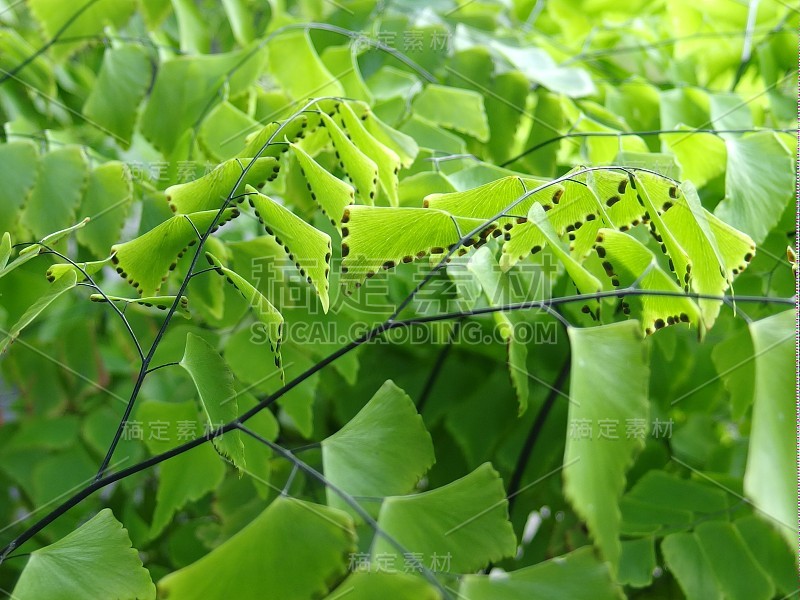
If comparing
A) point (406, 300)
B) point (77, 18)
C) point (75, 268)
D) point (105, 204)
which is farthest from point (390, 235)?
point (77, 18)

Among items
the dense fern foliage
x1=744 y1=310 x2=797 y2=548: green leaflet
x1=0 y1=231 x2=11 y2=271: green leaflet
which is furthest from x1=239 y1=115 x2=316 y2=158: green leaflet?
x1=744 y1=310 x2=797 y2=548: green leaflet

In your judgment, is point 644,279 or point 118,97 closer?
point 644,279

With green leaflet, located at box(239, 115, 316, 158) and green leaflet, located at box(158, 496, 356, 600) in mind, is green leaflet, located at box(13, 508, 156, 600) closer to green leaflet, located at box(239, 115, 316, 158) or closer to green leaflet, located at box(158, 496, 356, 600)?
green leaflet, located at box(158, 496, 356, 600)

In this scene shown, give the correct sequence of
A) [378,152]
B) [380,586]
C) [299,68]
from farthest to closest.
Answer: [299,68] < [378,152] < [380,586]

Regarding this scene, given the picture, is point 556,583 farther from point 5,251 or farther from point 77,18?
point 77,18

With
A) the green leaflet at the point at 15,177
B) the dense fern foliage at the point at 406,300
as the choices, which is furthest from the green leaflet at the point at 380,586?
the green leaflet at the point at 15,177

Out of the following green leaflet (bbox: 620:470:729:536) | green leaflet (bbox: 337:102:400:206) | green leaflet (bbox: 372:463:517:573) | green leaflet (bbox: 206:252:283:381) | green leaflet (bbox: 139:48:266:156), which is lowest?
green leaflet (bbox: 620:470:729:536)

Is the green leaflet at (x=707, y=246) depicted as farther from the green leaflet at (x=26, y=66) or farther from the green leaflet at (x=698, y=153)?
the green leaflet at (x=26, y=66)

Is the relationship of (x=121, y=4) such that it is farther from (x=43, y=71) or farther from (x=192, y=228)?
(x=192, y=228)
